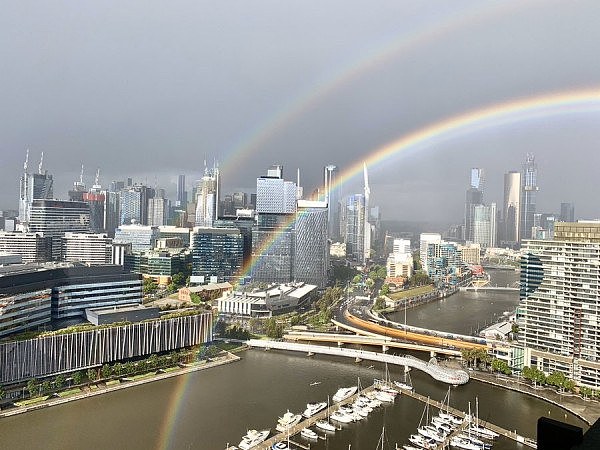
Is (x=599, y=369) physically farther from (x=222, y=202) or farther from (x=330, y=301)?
(x=222, y=202)

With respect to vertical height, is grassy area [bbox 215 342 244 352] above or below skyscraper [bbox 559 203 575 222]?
below

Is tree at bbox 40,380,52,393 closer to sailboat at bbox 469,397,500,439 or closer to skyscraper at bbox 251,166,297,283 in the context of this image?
sailboat at bbox 469,397,500,439

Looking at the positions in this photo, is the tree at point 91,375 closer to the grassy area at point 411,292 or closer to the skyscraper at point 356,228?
the grassy area at point 411,292

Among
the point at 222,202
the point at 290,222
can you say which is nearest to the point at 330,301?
the point at 290,222

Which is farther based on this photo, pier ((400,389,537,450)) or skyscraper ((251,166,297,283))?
skyscraper ((251,166,297,283))

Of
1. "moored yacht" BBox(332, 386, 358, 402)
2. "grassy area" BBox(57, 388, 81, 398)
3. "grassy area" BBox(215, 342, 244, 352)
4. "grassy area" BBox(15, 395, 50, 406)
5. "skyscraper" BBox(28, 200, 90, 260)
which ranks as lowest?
"grassy area" BBox(57, 388, 81, 398)

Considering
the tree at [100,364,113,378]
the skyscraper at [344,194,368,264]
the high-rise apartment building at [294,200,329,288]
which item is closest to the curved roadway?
the high-rise apartment building at [294,200,329,288]
